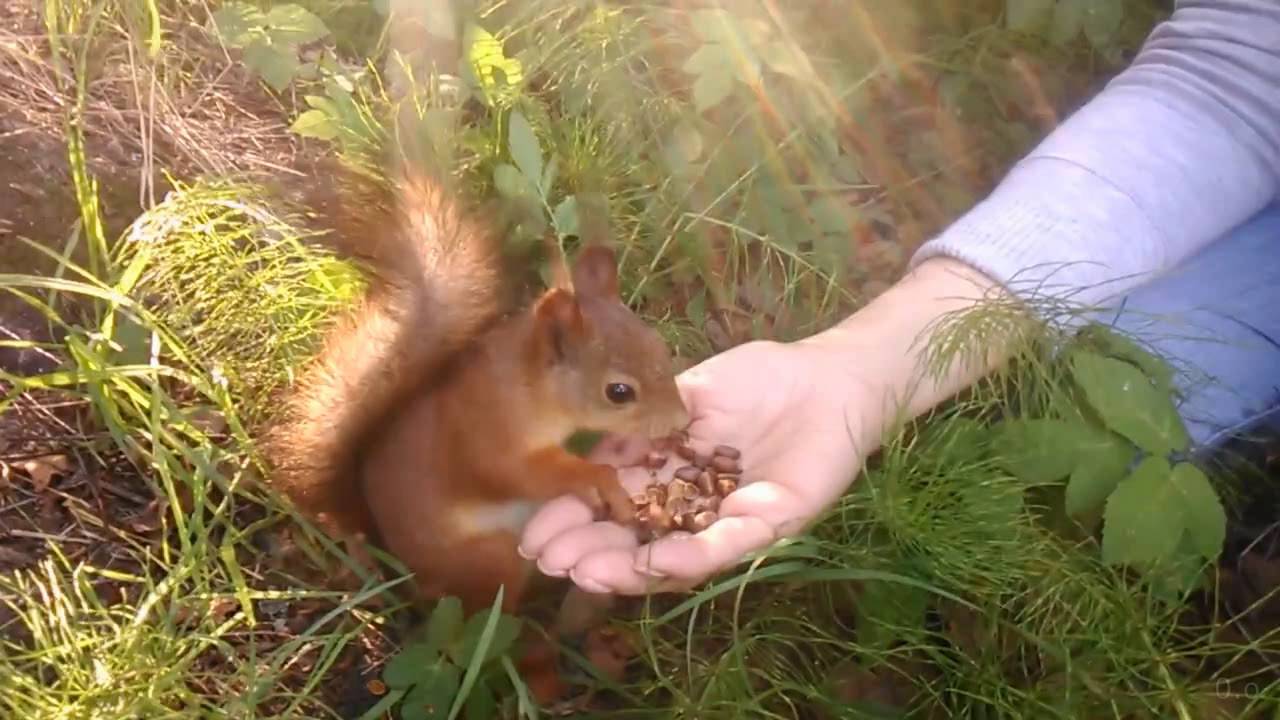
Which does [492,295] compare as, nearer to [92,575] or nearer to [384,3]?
[92,575]

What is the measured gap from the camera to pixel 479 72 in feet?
5.48

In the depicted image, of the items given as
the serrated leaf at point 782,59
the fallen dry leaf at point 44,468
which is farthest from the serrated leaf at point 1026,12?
the fallen dry leaf at point 44,468

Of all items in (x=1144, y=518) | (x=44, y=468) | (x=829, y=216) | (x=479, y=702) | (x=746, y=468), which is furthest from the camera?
(x=829, y=216)

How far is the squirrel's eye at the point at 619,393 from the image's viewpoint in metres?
1.25

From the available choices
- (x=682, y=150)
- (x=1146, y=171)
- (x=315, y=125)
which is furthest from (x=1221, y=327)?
(x=315, y=125)

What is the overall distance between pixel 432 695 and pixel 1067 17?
1.28m

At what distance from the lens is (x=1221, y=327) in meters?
1.46

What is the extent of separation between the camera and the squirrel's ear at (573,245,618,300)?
128 cm

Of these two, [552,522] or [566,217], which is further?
[566,217]

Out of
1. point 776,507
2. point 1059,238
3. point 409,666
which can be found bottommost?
point 409,666

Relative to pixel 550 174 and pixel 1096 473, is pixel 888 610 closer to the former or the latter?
pixel 1096 473

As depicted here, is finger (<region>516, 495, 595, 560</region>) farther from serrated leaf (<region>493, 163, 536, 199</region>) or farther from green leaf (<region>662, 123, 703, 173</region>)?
green leaf (<region>662, 123, 703, 173</region>)

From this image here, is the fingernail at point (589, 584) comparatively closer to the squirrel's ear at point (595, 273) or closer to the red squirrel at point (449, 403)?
the red squirrel at point (449, 403)

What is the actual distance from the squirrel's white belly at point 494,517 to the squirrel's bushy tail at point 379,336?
0.12 meters
